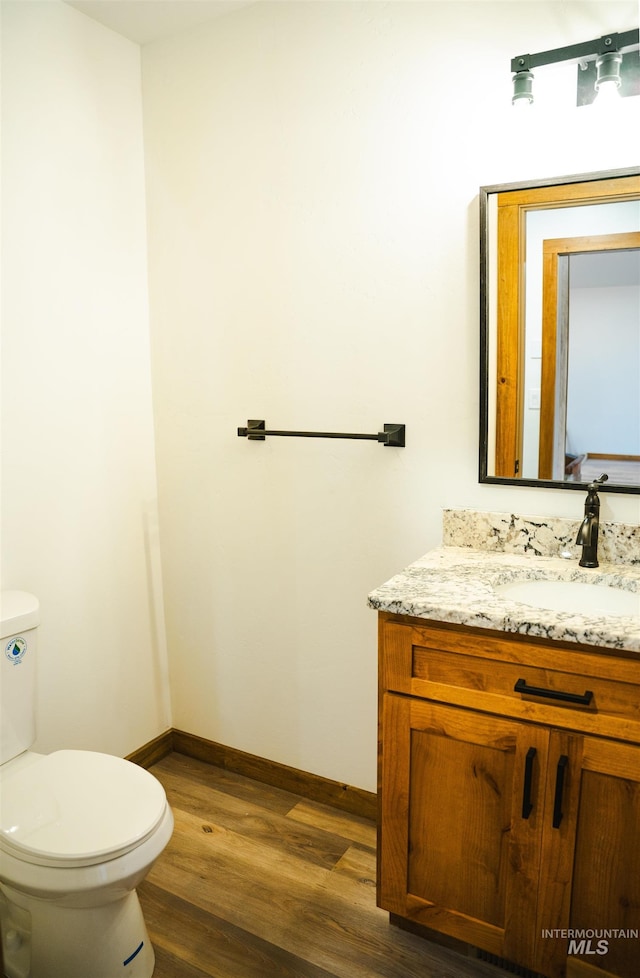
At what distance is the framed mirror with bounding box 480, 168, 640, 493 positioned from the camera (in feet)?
5.24

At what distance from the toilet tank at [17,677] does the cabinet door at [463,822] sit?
3.00 feet

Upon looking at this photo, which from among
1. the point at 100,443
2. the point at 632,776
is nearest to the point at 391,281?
the point at 100,443

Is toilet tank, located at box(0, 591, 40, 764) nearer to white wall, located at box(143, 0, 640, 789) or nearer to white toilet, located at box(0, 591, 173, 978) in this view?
white toilet, located at box(0, 591, 173, 978)

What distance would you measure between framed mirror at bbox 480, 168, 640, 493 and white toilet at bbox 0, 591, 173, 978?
1211 mm

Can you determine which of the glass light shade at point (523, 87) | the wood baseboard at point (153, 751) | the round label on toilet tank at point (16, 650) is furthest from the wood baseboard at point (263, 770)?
the glass light shade at point (523, 87)

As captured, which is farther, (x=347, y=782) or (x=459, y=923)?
(x=347, y=782)

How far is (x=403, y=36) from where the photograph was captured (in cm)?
179

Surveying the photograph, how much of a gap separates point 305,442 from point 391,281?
0.54 meters

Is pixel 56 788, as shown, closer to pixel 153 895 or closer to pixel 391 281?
pixel 153 895

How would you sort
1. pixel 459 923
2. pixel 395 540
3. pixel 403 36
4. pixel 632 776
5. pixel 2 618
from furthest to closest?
pixel 395 540, pixel 403 36, pixel 2 618, pixel 459 923, pixel 632 776

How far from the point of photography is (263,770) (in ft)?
7.64

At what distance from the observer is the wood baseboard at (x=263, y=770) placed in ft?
7.04

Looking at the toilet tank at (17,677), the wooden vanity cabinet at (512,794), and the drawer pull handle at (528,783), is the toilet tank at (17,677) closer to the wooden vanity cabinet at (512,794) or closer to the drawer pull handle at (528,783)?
the wooden vanity cabinet at (512,794)

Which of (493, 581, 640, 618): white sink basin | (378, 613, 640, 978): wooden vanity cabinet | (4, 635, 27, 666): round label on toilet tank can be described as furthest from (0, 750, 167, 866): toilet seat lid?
(493, 581, 640, 618): white sink basin
